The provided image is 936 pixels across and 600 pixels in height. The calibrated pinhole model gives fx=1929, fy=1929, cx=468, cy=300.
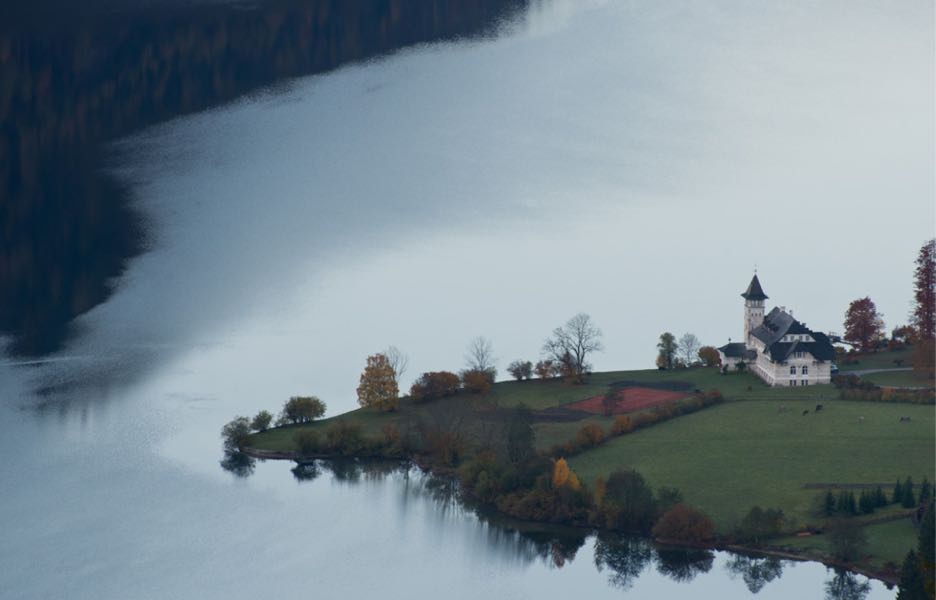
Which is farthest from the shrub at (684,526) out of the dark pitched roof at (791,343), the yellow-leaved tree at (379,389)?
the dark pitched roof at (791,343)

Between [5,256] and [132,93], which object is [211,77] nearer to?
[132,93]

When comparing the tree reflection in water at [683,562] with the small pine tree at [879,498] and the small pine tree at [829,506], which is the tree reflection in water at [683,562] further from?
the small pine tree at [879,498]

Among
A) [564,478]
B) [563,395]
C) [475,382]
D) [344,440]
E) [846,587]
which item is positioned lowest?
[846,587]

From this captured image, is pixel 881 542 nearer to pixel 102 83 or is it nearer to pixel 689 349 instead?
pixel 689 349

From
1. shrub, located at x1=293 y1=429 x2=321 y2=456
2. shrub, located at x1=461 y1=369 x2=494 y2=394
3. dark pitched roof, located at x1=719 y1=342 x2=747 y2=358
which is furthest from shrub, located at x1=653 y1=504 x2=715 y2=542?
dark pitched roof, located at x1=719 y1=342 x2=747 y2=358

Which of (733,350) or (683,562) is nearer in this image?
(683,562)

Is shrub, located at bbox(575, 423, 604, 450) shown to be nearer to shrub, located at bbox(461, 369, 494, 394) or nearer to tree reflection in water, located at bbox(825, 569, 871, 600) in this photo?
shrub, located at bbox(461, 369, 494, 394)

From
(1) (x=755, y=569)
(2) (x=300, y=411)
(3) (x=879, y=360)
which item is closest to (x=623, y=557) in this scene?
(1) (x=755, y=569)
